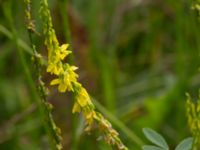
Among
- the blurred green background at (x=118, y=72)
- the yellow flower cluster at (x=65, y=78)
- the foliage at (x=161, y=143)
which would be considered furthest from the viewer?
the blurred green background at (x=118, y=72)

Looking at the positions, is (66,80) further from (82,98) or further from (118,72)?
(118,72)

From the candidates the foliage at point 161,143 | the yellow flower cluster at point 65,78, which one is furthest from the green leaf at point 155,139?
the yellow flower cluster at point 65,78

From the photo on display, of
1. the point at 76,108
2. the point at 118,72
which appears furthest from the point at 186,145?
the point at 118,72

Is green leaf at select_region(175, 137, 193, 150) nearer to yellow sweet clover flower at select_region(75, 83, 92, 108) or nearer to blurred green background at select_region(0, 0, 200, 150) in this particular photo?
yellow sweet clover flower at select_region(75, 83, 92, 108)

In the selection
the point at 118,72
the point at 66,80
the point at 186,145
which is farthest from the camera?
the point at 118,72

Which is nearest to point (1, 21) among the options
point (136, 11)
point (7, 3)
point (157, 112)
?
point (136, 11)

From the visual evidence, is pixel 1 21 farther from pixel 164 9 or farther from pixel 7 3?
pixel 7 3

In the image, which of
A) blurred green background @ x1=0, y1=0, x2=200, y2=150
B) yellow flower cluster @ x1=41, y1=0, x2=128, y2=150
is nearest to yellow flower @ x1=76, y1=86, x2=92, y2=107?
yellow flower cluster @ x1=41, y1=0, x2=128, y2=150

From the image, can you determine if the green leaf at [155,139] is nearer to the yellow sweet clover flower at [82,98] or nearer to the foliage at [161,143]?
the foliage at [161,143]
